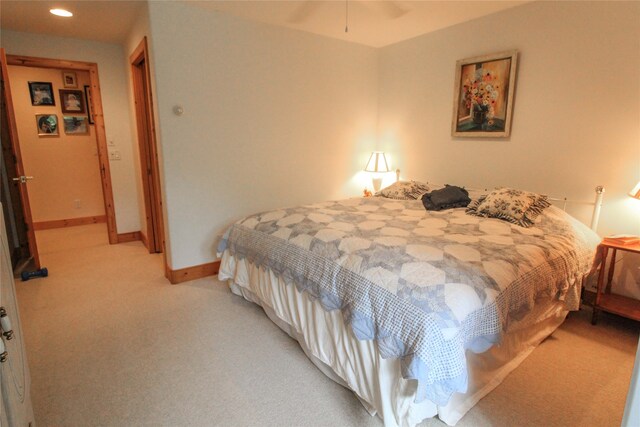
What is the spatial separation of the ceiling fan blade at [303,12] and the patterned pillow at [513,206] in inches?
87.4

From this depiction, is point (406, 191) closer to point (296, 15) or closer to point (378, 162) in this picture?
point (378, 162)

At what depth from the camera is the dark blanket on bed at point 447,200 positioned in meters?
2.99

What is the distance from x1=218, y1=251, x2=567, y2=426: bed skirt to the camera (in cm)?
152

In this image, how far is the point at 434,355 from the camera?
132 centimetres

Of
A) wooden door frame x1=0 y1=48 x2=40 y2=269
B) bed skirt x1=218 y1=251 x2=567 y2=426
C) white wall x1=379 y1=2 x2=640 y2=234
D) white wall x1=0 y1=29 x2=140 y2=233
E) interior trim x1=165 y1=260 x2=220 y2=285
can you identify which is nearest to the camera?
bed skirt x1=218 y1=251 x2=567 y2=426

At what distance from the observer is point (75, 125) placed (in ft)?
16.4

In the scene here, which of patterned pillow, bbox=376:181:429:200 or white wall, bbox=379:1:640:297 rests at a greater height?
white wall, bbox=379:1:640:297

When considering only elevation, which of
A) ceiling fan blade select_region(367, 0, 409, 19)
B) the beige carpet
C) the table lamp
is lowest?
the beige carpet

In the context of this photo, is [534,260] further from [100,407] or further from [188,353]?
[100,407]

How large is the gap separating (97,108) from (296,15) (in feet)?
8.64

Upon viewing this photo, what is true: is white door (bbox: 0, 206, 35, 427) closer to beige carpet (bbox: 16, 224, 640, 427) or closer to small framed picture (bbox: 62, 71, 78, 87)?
beige carpet (bbox: 16, 224, 640, 427)

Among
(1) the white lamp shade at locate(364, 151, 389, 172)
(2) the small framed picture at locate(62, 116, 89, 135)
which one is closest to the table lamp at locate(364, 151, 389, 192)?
(1) the white lamp shade at locate(364, 151, 389, 172)

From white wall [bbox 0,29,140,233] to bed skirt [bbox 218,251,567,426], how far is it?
2.73 meters

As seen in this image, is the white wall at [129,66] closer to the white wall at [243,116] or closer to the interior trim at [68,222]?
the white wall at [243,116]
